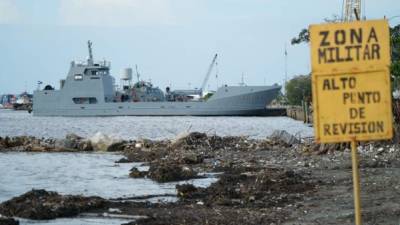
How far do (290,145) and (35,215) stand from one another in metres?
18.5

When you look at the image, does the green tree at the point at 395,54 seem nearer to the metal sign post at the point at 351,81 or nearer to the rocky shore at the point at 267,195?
the rocky shore at the point at 267,195

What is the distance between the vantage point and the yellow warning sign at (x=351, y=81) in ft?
19.5

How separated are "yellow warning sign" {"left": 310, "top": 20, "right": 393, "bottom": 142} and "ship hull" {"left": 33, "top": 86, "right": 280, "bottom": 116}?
86.5m

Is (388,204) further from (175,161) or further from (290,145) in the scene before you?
(290,145)

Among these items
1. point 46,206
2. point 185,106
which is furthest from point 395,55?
point 185,106

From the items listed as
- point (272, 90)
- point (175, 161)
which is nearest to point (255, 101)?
point (272, 90)

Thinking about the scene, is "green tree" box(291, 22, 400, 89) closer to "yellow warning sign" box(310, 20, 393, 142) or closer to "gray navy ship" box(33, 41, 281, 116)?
"yellow warning sign" box(310, 20, 393, 142)

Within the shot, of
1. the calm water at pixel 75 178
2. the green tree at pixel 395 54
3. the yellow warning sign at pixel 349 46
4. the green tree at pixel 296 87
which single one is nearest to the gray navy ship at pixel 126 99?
the green tree at pixel 296 87

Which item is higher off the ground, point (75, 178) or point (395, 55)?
point (395, 55)

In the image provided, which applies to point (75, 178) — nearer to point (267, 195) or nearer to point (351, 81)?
point (267, 195)

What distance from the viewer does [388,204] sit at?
11.3 meters

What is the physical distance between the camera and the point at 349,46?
236 inches

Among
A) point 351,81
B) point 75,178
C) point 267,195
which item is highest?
point 351,81

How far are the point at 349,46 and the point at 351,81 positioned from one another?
325mm
